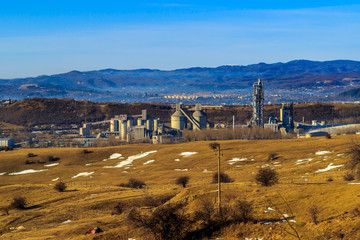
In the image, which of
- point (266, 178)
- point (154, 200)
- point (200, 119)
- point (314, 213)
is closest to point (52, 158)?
point (154, 200)

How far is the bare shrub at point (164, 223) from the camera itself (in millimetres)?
26625

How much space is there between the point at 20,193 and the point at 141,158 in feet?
121

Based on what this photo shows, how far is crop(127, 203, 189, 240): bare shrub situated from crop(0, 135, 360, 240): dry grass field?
48.6 inches

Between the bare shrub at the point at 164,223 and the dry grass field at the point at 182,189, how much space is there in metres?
1.24

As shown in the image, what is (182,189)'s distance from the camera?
46000mm

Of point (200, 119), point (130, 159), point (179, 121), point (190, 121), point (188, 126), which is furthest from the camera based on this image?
point (188, 126)

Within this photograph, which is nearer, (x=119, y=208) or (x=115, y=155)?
(x=119, y=208)

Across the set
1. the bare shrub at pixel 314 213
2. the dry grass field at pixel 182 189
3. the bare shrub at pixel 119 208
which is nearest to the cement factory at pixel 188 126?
the dry grass field at pixel 182 189

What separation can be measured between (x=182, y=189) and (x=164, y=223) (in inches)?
764

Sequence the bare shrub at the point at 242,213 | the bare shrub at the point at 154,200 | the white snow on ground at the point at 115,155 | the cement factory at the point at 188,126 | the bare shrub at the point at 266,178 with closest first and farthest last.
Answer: the bare shrub at the point at 242,213 → the bare shrub at the point at 154,200 → the bare shrub at the point at 266,178 → the white snow on ground at the point at 115,155 → the cement factory at the point at 188,126

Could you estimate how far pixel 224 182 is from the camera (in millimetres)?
50031

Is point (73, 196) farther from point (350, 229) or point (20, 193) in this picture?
point (350, 229)

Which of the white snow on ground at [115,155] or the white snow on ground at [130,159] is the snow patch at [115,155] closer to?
the white snow on ground at [115,155]

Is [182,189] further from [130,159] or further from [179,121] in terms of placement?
[179,121]
